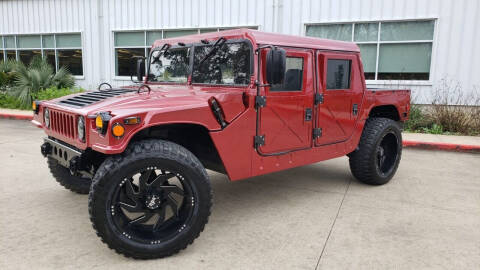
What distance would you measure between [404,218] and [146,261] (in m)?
2.70

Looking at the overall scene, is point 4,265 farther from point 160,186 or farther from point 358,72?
point 358,72

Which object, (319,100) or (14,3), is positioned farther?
(14,3)

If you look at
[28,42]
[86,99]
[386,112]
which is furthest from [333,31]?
[28,42]

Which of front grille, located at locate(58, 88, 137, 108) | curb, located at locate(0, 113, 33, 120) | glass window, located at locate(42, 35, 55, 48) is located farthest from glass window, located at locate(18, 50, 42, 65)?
front grille, located at locate(58, 88, 137, 108)

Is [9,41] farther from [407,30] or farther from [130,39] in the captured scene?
[407,30]

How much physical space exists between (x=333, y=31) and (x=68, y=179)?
343 inches

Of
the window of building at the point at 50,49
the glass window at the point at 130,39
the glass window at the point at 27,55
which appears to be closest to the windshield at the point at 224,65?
the glass window at the point at 130,39

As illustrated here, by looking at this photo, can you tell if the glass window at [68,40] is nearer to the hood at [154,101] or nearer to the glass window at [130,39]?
the glass window at [130,39]

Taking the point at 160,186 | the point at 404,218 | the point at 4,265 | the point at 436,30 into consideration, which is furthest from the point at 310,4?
the point at 4,265

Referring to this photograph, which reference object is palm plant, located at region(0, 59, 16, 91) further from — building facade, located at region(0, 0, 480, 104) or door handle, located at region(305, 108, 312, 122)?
door handle, located at region(305, 108, 312, 122)

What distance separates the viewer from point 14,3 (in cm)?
1521

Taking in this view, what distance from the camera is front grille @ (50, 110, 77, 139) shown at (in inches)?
131

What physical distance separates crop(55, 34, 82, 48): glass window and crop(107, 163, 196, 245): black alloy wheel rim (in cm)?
1301

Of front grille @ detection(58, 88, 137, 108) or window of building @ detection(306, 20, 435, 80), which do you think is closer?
front grille @ detection(58, 88, 137, 108)
